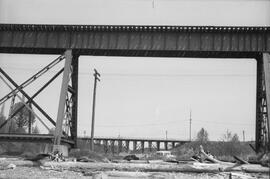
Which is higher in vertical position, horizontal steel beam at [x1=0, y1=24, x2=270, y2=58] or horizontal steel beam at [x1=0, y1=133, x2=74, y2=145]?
horizontal steel beam at [x1=0, y1=24, x2=270, y2=58]

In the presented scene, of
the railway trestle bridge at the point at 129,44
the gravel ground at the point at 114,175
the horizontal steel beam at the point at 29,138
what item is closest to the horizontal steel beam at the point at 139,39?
the railway trestle bridge at the point at 129,44

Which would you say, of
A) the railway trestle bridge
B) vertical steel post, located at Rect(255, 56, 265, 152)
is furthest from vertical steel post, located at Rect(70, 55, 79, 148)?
vertical steel post, located at Rect(255, 56, 265, 152)

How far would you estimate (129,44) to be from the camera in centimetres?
2145

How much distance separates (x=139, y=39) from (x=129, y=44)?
1.97ft

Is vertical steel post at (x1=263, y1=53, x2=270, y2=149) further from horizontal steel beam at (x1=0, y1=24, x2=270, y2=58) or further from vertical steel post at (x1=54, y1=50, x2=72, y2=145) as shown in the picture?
vertical steel post at (x1=54, y1=50, x2=72, y2=145)

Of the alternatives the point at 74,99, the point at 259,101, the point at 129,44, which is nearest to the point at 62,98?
the point at 74,99

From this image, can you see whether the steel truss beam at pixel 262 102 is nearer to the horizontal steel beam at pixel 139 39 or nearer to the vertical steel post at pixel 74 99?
the horizontal steel beam at pixel 139 39

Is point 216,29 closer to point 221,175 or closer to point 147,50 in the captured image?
point 147,50

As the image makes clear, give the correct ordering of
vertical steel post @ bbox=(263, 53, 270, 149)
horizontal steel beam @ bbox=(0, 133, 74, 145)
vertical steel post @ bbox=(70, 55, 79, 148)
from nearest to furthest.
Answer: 1. vertical steel post @ bbox=(263, 53, 270, 149)
2. horizontal steel beam @ bbox=(0, 133, 74, 145)
3. vertical steel post @ bbox=(70, 55, 79, 148)

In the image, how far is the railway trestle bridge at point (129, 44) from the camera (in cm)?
2089

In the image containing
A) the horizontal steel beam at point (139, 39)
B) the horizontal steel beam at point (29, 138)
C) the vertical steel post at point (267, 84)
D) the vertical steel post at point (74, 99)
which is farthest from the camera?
the vertical steel post at point (74, 99)

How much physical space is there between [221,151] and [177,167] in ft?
77.8

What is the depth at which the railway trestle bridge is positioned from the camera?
68.5 feet

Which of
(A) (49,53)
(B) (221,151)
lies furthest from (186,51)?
(B) (221,151)
